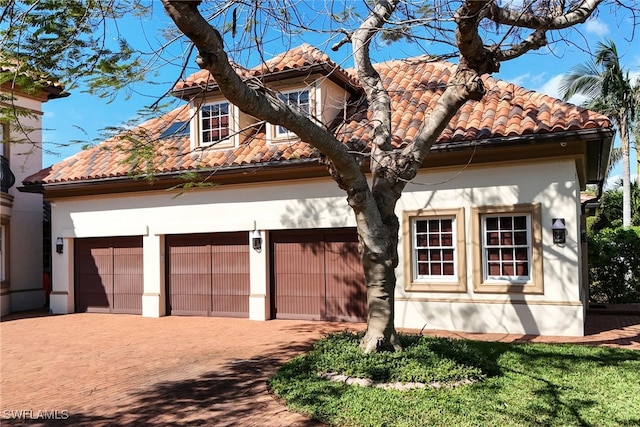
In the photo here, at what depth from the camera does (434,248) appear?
1102cm

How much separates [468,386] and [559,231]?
488 centimetres

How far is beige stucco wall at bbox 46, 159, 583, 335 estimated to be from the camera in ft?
32.4

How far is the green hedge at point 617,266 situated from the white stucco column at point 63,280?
1565cm

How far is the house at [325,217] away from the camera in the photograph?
996 centimetres

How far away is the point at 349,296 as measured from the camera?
39.3ft

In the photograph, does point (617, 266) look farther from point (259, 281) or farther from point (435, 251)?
point (259, 281)

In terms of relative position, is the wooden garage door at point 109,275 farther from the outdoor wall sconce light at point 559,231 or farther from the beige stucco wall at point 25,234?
the outdoor wall sconce light at point 559,231

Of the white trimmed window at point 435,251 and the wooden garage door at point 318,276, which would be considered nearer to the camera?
the white trimmed window at point 435,251

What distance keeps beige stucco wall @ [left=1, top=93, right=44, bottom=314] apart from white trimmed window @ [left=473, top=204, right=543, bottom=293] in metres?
13.3

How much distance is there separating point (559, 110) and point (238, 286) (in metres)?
8.69

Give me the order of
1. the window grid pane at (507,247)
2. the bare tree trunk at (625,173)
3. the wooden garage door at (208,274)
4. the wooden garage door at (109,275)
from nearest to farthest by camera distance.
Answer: the window grid pane at (507,247), the wooden garage door at (208,274), the wooden garage door at (109,275), the bare tree trunk at (625,173)

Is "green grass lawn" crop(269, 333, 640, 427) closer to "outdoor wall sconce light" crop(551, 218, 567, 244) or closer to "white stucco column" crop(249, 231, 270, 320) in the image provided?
"outdoor wall sconce light" crop(551, 218, 567, 244)

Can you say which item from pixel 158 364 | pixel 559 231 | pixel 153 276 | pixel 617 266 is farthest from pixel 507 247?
pixel 153 276

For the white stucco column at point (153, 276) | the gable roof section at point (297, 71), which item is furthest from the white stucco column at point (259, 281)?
the gable roof section at point (297, 71)
